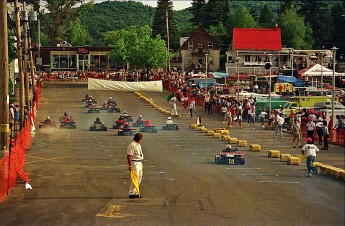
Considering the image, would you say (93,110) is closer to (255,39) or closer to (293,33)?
(255,39)

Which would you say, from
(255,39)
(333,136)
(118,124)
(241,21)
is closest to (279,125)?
(333,136)

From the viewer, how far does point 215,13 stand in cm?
15525

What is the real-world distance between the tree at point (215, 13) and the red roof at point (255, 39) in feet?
119

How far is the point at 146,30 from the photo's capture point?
105 m

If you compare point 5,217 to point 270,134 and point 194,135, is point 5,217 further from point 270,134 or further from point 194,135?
point 270,134

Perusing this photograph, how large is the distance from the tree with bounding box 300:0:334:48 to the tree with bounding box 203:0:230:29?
16.5m

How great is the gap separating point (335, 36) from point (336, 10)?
53.5 ft

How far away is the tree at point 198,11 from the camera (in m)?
156

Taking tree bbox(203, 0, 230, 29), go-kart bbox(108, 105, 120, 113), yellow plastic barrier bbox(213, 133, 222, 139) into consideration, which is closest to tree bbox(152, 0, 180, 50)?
tree bbox(203, 0, 230, 29)

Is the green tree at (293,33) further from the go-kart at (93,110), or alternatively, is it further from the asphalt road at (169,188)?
the asphalt road at (169,188)

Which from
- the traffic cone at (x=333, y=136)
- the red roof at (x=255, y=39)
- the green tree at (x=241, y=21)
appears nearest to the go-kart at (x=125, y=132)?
the traffic cone at (x=333, y=136)

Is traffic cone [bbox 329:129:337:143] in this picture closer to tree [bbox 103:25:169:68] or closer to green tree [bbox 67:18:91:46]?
tree [bbox 103:25:169:68]

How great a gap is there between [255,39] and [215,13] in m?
38.3

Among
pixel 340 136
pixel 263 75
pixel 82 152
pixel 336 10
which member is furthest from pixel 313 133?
pixel 336 10
